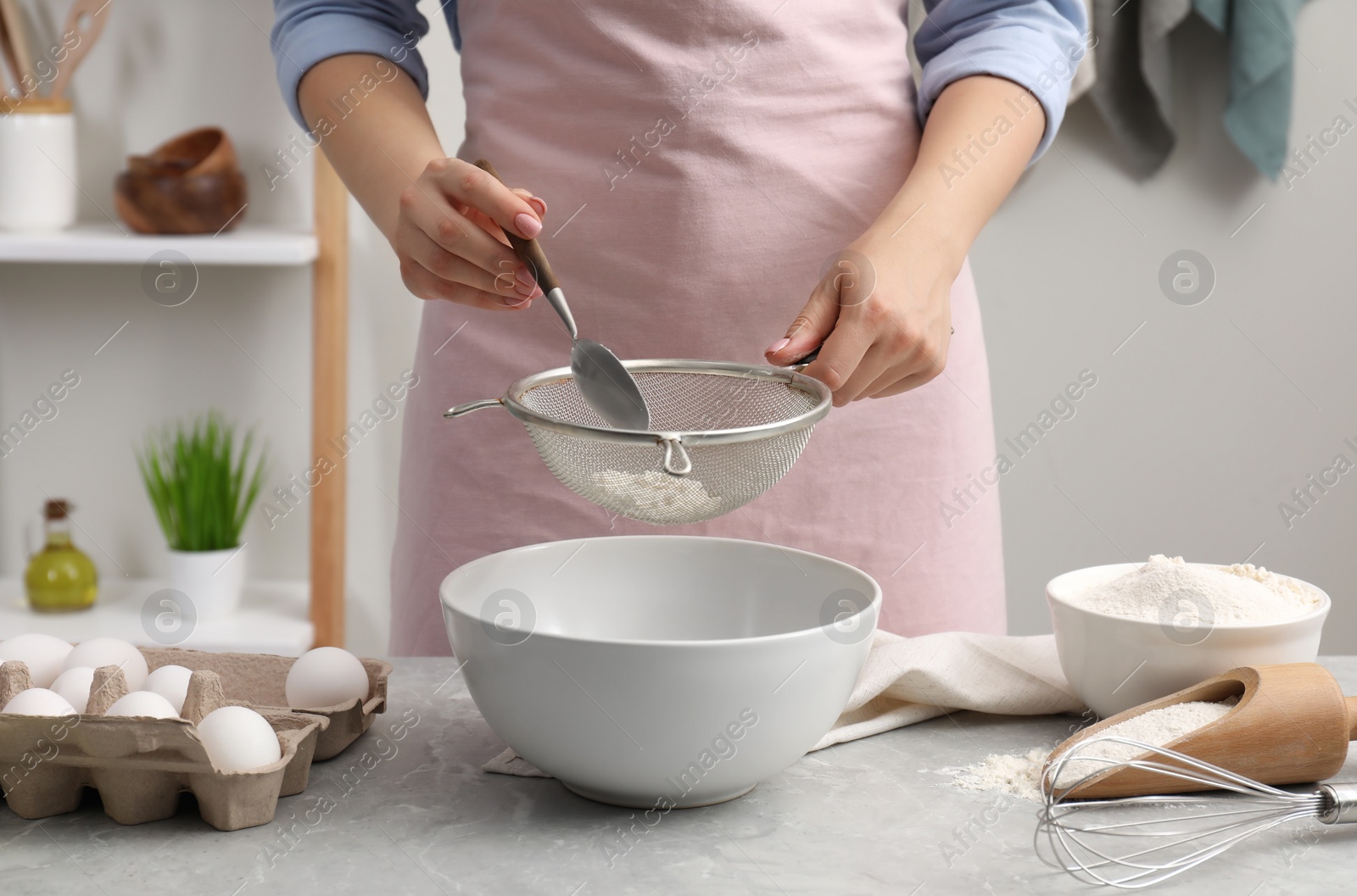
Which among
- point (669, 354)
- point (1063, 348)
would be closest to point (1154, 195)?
point (1063, 348)

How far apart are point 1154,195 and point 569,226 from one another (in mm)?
1232

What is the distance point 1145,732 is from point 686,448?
0.96 feet

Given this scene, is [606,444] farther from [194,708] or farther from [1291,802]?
[1291,802]

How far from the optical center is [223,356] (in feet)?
6.13

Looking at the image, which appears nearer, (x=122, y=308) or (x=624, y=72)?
(x=624, y=72)

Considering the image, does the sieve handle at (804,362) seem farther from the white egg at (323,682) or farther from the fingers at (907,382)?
the white egg at (323,682)

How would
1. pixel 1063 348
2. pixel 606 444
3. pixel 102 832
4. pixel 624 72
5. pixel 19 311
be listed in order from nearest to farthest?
pixel 102 832 → pixel 606 444 → pixel 624 72 → pixel 19 311 → pixel 1063 348

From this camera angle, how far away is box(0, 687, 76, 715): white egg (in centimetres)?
59

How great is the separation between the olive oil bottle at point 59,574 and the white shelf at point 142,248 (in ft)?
1.17

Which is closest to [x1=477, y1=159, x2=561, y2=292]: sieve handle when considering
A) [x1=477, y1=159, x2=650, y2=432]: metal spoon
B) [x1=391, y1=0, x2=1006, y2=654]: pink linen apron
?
[x1=477, y1=159, x2=650, y2=432]: metal spoon

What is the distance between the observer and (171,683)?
2.14ft

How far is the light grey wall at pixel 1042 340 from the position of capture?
180 cm

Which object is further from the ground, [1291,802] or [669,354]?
[669,354]

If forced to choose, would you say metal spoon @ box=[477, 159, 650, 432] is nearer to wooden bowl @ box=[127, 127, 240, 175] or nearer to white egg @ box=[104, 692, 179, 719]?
white egg @ box=[104, 692, 179, 719]
